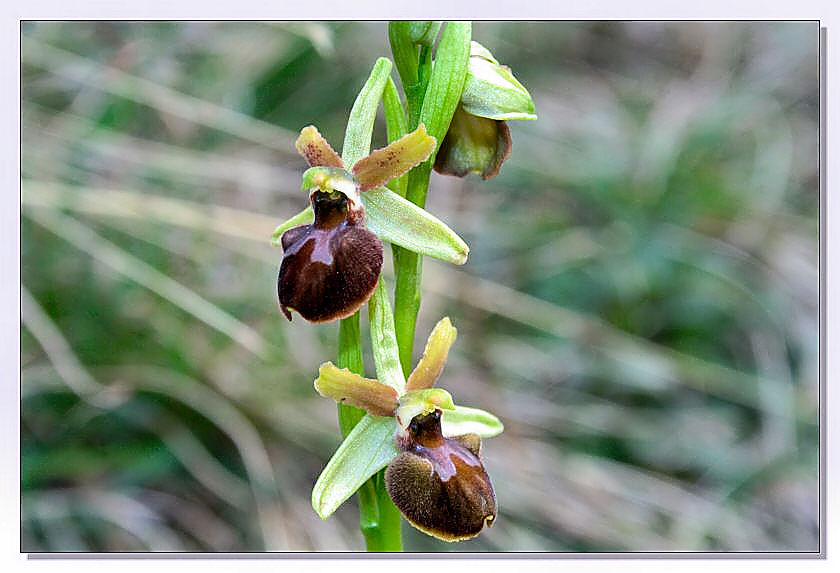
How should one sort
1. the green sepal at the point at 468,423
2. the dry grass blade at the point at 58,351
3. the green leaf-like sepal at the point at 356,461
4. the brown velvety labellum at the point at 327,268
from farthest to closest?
the dry grass blade at the point at 58,351, the green sepal at the point at 468,423, the green leaf-like sepal at the point at 356,461, the brown velvety labellum at the point at 327,268

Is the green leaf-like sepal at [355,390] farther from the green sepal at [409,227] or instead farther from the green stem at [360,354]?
the green sepal at [409,227]

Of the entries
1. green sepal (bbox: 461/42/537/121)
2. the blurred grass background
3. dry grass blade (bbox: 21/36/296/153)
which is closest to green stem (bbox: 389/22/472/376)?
green sepal (bbox: 461/42/537/121)

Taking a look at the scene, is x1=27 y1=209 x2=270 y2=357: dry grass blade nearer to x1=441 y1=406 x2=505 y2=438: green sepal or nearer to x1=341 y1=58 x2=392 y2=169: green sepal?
x1=441 y1=406 x2=505 y2=438: green sepal

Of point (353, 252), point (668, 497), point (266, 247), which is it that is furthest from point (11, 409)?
point (668, 497)

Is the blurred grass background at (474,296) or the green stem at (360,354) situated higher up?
the blurred grass background at (474,296)

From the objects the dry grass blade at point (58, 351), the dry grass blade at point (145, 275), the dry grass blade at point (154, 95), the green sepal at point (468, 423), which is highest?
the dry grass blade at point (154, 95)

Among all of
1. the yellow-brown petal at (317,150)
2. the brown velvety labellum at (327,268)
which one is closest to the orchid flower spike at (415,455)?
the brown velvety labellum at (327,268)

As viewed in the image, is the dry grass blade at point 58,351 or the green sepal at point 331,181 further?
the dry grass blade at point 58,351
